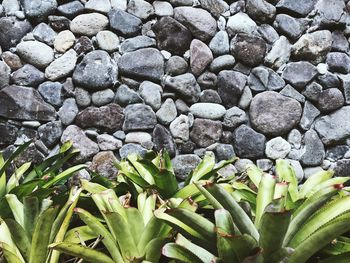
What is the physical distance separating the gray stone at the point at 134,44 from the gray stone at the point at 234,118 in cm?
56

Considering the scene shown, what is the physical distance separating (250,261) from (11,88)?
183cm

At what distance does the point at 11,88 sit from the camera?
2248 millimetres

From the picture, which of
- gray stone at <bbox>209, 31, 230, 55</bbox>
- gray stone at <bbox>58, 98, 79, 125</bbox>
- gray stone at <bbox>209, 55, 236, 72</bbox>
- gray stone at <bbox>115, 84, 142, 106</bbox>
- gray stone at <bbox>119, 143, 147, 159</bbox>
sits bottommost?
gray stone at <bbox>119, 143, 147, 159</bbox>

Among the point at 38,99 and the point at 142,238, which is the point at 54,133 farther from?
the point at 142,238

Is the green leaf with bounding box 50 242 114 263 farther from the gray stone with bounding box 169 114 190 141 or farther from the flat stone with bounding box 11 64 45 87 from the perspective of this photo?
the flat stone with bounding box 11 64 45 87

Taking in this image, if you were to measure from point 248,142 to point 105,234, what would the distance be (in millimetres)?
1510

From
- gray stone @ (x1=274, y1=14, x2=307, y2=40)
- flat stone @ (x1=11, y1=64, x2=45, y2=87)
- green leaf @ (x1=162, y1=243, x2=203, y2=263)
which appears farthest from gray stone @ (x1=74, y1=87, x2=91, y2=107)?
green leaf @ (x1=162, y1=243, x2=203, y2=263)

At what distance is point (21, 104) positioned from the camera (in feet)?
7.36

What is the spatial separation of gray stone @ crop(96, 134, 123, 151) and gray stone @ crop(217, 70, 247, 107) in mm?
618

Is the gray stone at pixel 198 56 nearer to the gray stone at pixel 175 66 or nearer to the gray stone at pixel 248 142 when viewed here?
the gray stone at pixel 175 66

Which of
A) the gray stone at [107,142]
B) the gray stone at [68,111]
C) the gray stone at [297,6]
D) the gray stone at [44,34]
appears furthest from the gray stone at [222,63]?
the gray stone at [44,34]

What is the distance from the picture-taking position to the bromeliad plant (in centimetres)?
77

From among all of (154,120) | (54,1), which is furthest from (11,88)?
(154,120)

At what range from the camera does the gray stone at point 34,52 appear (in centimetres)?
A: 226
